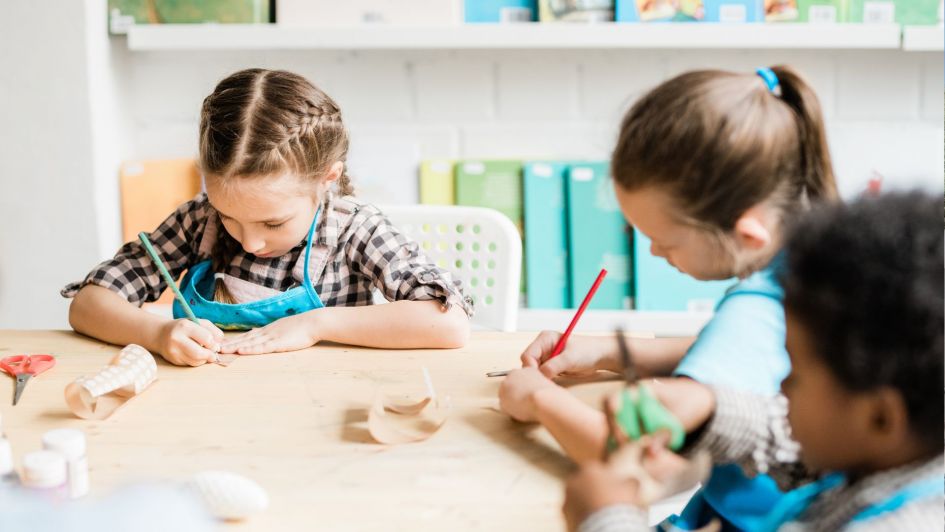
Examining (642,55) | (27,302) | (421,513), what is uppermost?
(642,55)

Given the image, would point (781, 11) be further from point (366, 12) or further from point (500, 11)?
point (366, 12)

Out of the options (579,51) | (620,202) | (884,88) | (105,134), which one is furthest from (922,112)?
(105,134)

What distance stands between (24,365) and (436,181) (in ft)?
3.76

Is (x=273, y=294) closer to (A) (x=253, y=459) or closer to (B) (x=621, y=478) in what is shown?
(A) (x=253, y=459)

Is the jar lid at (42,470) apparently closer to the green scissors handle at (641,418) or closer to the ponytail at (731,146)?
the green scissors handle at (641,418)

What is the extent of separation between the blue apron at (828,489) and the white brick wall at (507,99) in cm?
137

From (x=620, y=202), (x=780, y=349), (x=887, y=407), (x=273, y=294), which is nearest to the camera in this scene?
(x=887, y=407)

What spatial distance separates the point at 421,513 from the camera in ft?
2.21

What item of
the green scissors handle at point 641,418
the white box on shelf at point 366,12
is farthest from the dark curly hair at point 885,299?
the white box on shelf at point 366,12

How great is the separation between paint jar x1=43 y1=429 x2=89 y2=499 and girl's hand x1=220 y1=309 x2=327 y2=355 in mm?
360

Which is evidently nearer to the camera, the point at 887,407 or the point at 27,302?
the point at 887,407

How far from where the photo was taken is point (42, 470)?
67 cm

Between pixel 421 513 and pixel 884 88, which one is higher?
pixel 884 88

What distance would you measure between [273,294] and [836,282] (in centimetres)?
88
